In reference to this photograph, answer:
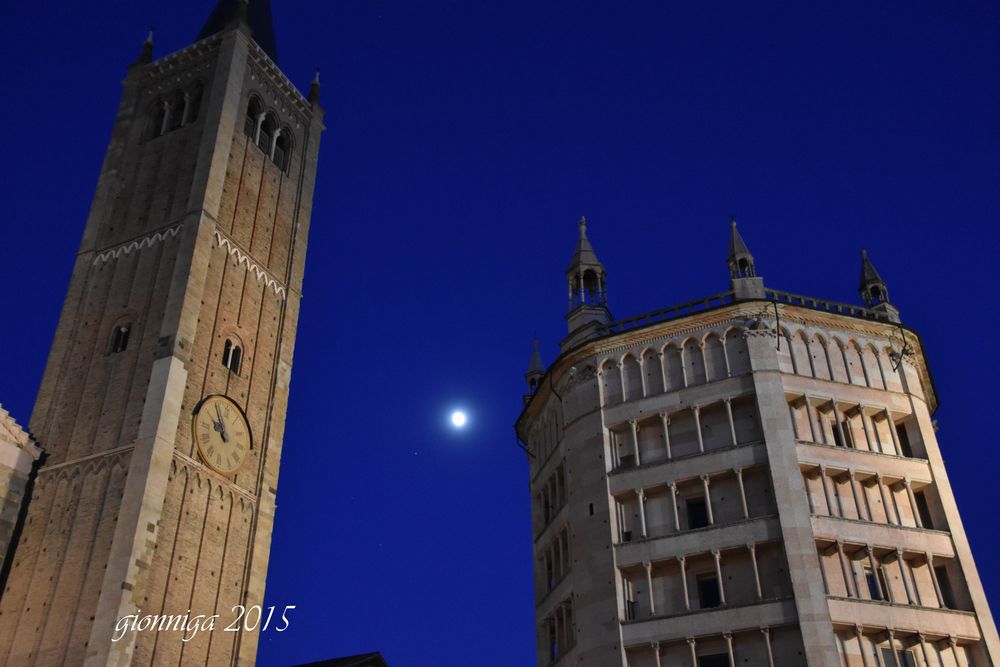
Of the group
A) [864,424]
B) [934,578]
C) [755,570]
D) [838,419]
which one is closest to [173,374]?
[755,570]

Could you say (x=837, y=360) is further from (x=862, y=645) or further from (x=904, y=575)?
(x=862, y=645)

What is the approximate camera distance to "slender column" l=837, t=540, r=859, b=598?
31.5 metres

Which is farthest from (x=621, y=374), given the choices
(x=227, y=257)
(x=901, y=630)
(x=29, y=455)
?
(x=29, y=455)

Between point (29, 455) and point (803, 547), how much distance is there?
106 ft

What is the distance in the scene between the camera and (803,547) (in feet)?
104

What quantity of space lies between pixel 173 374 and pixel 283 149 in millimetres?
21809

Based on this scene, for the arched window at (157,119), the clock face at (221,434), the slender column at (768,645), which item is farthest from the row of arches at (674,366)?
the arched window at (157,119)

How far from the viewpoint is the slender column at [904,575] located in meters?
32.2

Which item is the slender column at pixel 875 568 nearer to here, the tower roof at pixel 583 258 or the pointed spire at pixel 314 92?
the tower roof at pixel 583 258

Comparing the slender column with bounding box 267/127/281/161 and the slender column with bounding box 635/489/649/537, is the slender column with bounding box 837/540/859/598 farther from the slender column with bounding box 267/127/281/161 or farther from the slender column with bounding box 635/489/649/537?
the slender column with bounding box 267/127/281/161

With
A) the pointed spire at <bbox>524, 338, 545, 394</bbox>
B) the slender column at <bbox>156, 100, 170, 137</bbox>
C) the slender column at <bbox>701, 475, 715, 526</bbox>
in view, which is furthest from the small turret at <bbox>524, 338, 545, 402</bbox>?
the slender column at <bbox>156, 100, 170, 137</bbox>

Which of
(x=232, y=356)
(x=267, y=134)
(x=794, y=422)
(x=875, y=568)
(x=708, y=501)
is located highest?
(x=267, y=134)

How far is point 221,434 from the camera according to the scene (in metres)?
43.5

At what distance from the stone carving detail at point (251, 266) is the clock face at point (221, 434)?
8414 millimetres
